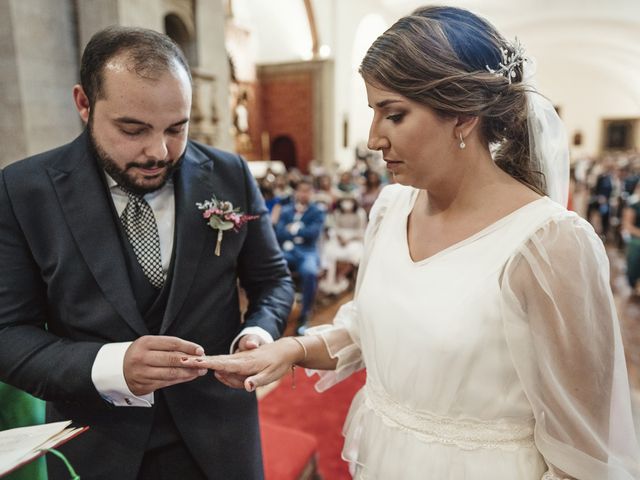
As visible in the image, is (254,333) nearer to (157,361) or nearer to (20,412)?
(157,361)

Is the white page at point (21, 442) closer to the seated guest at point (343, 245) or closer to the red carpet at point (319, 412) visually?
the red carpet at point (319, 412)

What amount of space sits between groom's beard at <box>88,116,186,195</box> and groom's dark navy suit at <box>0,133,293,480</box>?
0.13 ft

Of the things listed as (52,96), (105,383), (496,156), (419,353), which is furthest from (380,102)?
(52,96)

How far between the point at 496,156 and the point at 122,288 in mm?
1055

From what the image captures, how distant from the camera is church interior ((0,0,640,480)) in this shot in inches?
136

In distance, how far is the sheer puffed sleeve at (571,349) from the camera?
3.33 feet

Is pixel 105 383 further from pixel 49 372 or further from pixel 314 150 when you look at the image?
pixel 314 150

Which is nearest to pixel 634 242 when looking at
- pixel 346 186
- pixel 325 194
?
pixel 346 186

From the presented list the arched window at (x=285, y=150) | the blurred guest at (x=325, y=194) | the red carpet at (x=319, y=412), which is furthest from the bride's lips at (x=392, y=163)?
the arched window at (x=285, y=150)

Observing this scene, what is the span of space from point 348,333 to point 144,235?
0.73 m

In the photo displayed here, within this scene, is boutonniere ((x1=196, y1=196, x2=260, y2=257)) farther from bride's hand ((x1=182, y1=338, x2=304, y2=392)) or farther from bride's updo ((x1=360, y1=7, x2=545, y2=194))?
bride's updo ((x1=360, y1=7, x2=545, y2=194))

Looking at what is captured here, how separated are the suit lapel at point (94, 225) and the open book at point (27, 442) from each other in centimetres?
35

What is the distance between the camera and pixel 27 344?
119 centimetres

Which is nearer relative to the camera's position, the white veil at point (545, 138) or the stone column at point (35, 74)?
the white veil at point (545, 138)
